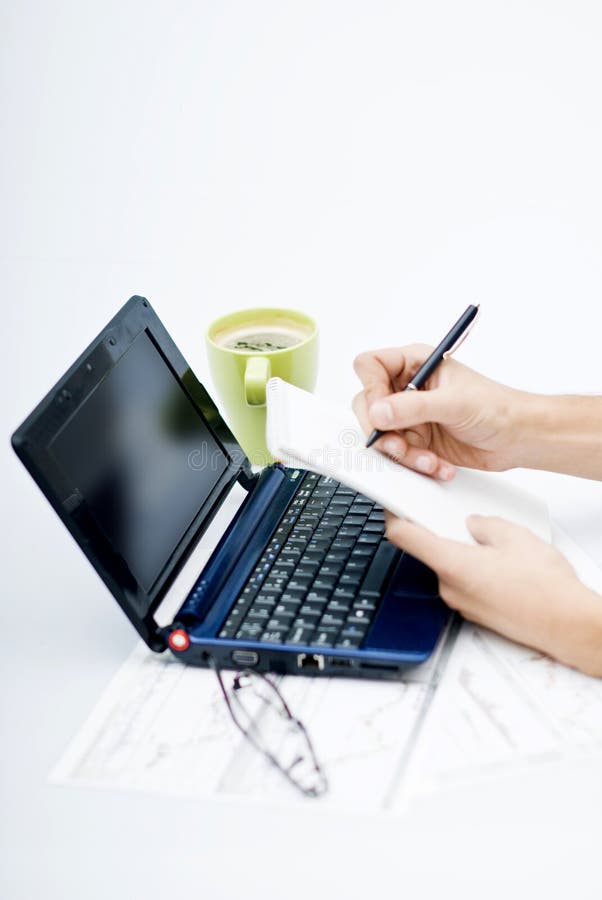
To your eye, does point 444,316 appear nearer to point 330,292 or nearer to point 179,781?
point 330,292

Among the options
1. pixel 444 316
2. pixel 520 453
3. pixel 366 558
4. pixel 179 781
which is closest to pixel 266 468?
pixel 366 558

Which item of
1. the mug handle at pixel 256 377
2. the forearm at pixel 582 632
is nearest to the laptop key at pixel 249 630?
the forearm at pixel 582 632

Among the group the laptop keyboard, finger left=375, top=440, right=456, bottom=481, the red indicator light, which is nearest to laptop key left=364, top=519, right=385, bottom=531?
the laptop keyboard

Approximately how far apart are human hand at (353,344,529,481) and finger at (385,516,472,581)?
0.44 feet

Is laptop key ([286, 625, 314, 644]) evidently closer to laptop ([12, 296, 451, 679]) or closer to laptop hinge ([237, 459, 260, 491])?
laptop ([12, 296, 451, 679])

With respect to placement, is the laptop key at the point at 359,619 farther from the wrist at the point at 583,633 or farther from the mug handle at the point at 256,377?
the mug handle at the point at 256,377

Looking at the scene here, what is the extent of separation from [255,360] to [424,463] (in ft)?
1.14

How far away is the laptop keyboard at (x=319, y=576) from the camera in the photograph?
43.7 inches

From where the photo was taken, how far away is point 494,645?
45.2 inches

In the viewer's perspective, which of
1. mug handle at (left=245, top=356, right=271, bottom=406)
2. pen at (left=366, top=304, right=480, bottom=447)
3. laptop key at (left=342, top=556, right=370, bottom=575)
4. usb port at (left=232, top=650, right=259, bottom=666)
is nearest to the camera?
usb port at (left=232, top=650, right=259, bottom=666)

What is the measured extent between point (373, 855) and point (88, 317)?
1.41m

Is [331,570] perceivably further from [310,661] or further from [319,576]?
[310,661]

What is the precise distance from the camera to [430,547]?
1.13m

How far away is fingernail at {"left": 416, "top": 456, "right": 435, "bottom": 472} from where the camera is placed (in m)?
1.24
